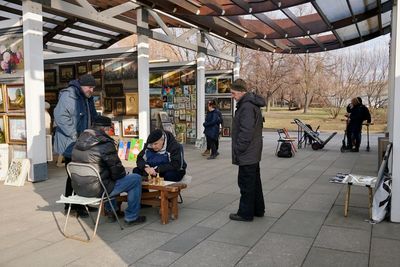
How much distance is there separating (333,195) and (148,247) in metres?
3.49

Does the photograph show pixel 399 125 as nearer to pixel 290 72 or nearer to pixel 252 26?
pixel 252 26

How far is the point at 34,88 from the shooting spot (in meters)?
7.34

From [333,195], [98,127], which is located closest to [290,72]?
[333,195]

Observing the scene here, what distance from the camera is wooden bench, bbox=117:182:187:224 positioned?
470 centimetres

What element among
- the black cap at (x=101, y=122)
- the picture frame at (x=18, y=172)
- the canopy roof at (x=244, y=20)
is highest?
the canopy roof at (x=244, y=20)

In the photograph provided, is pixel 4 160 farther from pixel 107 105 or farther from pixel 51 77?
pixel 51 77

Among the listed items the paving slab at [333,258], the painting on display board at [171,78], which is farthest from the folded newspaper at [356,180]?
the painting on display board at [171,78]

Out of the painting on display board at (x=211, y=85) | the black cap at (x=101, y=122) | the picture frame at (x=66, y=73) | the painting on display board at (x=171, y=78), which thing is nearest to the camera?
the black cap at (x=101, y=122)

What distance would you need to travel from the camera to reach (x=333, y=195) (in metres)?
6.27

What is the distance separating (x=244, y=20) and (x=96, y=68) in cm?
460

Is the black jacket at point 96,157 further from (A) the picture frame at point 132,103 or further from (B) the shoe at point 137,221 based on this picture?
(A) the picture frame at point 132,103

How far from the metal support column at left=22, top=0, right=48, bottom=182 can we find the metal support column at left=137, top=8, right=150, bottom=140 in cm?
328

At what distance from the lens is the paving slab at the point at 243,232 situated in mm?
4195

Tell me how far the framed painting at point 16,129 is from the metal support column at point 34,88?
27 centimetres
